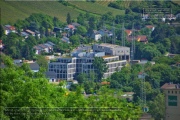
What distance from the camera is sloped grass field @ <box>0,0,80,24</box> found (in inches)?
1131

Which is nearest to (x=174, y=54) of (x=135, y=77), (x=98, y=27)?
(x=135, y=77)

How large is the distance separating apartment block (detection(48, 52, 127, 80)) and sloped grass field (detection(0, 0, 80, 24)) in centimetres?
196

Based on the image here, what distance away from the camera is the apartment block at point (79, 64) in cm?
2575

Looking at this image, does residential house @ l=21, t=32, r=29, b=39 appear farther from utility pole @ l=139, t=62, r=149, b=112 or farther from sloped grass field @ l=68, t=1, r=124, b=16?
utility pole @ l=139, t=62, r=149, b=112

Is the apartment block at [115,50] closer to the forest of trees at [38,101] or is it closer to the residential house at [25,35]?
the residential house at [25,35]

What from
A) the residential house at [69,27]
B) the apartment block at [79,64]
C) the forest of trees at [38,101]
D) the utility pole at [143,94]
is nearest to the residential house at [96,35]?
the residential house at [69,27]

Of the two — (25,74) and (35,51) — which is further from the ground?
(25,74)

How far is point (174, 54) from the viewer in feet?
90.0

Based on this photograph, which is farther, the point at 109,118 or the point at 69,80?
the point at 69,80

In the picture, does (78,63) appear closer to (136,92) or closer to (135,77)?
(135,77)

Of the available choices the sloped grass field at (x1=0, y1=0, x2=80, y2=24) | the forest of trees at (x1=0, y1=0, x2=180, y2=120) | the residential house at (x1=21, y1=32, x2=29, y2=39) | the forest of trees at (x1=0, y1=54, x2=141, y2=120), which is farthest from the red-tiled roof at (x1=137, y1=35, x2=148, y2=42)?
the forest of trees at (x1=0, y1=54, x2=141, y2=120)

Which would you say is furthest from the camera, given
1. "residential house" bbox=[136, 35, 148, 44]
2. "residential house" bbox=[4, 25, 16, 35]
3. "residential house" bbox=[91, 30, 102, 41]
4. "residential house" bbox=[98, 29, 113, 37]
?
"residential house" bbox=[98, 29, 113, 37]

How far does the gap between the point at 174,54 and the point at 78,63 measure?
2232 millimetres

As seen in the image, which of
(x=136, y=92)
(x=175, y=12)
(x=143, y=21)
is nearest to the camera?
(x=136, y=92)
